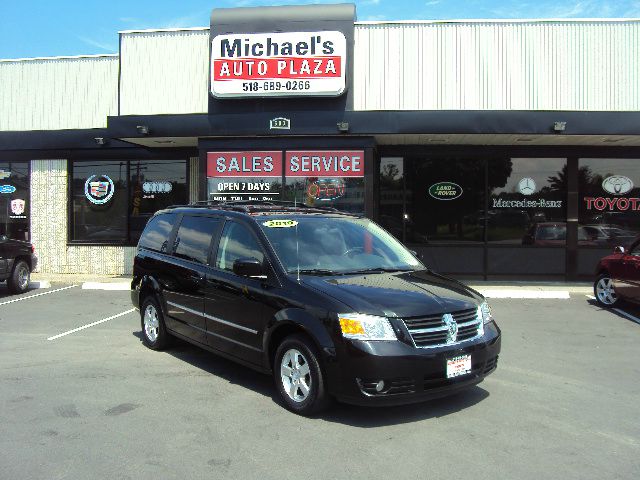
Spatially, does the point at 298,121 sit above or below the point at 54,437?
above

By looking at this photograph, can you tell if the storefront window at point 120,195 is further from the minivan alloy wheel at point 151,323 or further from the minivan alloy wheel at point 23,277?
the minivan alloy wheel at point 151,323

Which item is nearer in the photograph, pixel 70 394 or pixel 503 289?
pixel 70 394

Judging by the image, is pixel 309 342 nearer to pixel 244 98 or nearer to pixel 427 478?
pixel 427 478

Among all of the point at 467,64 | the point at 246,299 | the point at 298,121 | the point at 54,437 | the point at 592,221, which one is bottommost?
the point at 54,437

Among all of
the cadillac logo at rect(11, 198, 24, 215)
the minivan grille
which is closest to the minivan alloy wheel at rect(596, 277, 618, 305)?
the minivan grille

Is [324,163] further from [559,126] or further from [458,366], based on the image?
[458,366]

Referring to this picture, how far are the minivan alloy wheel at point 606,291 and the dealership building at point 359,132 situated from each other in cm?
340

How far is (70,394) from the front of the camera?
5.29m

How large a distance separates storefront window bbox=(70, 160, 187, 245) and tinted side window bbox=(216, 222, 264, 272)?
9577mm

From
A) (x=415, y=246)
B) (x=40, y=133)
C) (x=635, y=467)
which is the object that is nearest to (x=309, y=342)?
(x=635, y=467)

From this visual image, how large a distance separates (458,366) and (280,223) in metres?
2.20

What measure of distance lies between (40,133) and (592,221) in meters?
14.9

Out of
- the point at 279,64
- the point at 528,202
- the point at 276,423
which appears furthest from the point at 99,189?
the point at 276,423

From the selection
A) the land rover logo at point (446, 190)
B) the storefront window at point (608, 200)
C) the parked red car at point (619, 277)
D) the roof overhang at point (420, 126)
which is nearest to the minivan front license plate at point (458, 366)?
the parked red car at point (619, 277)
